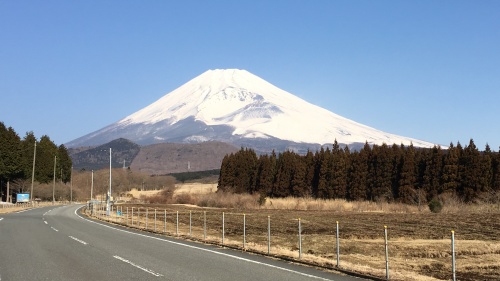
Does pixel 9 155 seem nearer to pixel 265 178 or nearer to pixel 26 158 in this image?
pixel 26 158

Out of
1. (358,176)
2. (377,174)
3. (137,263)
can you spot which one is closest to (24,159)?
(358,176)

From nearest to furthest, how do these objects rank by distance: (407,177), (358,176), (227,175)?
(407,177)
(358,176)
(227,175)

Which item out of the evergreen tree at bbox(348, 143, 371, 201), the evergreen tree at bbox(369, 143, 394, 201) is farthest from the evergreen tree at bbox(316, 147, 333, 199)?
the evergreen tree at bbox(369, 143, 394, 201)

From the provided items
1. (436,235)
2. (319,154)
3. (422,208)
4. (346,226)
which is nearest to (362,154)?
(319,154)

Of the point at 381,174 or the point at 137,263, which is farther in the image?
the point at 381,174

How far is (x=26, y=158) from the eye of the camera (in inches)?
3691

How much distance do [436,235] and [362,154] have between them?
5344 centimetres

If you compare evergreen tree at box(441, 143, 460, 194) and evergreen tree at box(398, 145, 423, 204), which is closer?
evergreen tree at box(441, 143, 460, 194)

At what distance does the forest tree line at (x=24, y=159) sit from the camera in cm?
8188

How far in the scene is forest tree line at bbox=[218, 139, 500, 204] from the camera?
215 feet

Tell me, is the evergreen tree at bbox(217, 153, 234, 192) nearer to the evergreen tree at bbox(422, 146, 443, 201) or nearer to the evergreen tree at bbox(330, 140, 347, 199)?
the evergreen tree at bbox(330, 140, 347, 199)

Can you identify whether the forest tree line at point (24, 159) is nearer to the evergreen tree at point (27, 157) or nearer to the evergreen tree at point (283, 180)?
the evergreen tree at point (27, 157)

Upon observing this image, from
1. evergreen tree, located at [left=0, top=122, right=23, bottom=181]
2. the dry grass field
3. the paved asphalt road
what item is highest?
evergreen tree, located at [left=0, top=122, right=23, bottom=181]

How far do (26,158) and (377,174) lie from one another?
6019 cm
